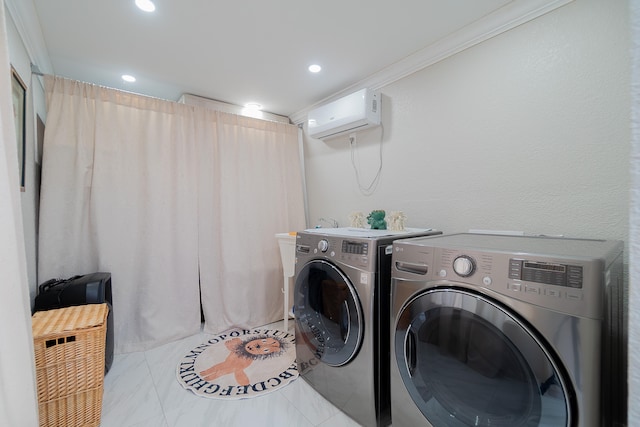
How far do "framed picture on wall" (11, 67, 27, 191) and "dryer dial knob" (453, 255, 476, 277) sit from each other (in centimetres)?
222

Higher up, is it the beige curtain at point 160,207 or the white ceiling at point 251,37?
the white ceiling at point 251,37

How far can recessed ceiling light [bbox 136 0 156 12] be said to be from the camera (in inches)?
56.3

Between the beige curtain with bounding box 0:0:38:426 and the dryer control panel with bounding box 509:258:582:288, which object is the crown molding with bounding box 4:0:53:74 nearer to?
the beige curtain with bounding box 0:0:38:426

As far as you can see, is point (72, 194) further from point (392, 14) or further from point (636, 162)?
point (636, 162)

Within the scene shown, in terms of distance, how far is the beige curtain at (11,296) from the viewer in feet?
2.41

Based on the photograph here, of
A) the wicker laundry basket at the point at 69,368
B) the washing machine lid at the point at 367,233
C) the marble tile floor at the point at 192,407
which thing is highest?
the washing machine lid at the point at 367,233

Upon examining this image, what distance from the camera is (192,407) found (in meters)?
1.55

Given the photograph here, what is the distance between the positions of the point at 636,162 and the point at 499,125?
151cm

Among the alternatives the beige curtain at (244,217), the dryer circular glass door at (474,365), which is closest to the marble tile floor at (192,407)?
the dryer circular glass door at (474,365)

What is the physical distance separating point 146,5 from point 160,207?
4.59ft

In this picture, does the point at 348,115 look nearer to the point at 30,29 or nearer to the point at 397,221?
the point at 397,221

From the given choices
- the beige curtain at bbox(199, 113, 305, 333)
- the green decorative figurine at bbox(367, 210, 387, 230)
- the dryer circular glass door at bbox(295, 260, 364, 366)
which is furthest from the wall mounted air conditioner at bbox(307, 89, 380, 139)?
the dryer circular glass door at bbox(295, 260, 364, 366)

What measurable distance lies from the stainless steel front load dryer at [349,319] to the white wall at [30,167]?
1.70m

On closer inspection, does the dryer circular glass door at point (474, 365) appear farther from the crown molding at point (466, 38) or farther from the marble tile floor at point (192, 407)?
the crown molding at point (466, 38)
